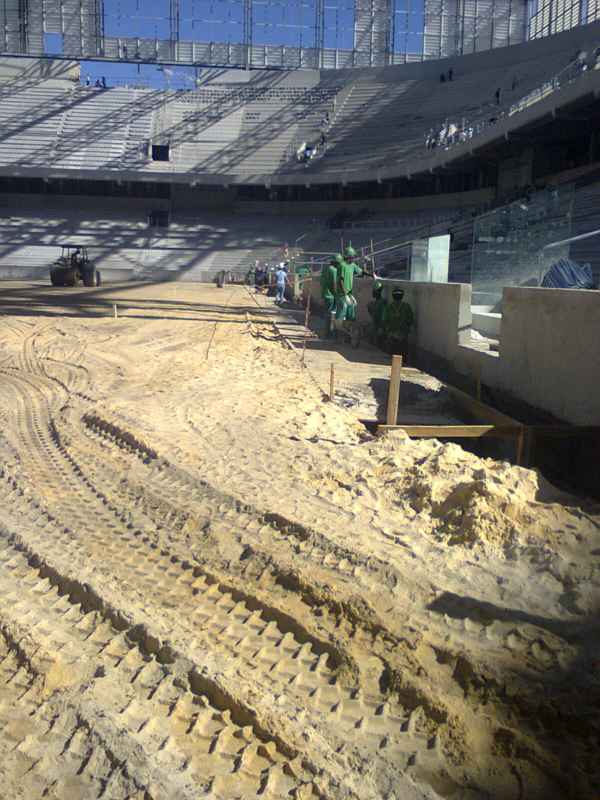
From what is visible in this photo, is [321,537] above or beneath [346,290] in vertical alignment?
beneath

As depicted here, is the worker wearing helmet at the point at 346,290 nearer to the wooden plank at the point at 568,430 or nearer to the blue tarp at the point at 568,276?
the blue tarp at the point at 568,276

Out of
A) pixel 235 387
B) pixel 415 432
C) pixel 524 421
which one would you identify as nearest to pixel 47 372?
pixel 235 387

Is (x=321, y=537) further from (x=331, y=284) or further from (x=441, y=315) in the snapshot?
(x=331, y=284)

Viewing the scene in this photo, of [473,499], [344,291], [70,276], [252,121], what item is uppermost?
[252,121]

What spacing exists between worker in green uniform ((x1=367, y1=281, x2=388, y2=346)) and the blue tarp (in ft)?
15.3

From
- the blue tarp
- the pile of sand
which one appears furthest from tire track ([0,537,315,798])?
the blue tarp

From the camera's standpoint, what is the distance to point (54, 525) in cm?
546

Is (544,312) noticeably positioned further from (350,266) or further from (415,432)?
(350,266)

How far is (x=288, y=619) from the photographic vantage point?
4133 mm

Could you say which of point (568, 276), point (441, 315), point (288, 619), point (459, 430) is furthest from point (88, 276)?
point (288, 619)

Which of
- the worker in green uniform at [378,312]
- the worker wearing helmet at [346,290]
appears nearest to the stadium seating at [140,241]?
the worker in green uniform at [378,312]

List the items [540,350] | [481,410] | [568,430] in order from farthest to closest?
1. [481,410]
2. [540,350]
3. [568,430]

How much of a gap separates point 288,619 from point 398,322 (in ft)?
37.9

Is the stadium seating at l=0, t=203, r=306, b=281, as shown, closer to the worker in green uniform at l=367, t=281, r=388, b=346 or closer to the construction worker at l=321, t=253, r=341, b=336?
the worker in green uniform at l=367, t=281, r=388, b=346
